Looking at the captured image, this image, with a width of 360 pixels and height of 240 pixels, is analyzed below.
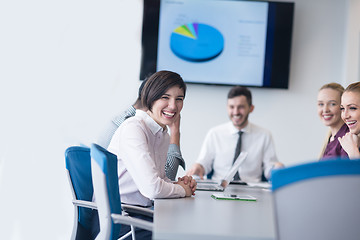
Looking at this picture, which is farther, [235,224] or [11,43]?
[11,43]

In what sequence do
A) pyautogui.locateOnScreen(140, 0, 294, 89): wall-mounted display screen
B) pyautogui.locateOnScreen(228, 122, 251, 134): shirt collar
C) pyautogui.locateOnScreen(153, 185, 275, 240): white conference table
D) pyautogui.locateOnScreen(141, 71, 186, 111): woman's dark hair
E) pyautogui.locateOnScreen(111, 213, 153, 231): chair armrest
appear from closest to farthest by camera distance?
1. pyautogui.locateOnScreen(153, 185, 275, 240): white conference table
2. pyautogui.locateOnScreen(111, 213, 153, 231): chair armrest
3. pyautogui.locateOnScreen(141, 71, 186, 111): woman's dark hair
4. pyautogui.locateOnScreen(228, 122, 251, 134): shirt collar
5. pyautogui.locateOnScreen(140, 0, 294, 89): wall-mounted display screen

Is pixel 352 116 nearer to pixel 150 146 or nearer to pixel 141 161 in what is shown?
pixel 150 146

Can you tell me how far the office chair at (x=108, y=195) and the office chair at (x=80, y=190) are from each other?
0.79 metres

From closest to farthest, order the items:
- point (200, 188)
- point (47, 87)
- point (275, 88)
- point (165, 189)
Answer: point (165, 189) → point (200, 188) → point (47, 87) → point (275, 88)

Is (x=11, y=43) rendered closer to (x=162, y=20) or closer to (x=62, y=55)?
(x=62, y=55)

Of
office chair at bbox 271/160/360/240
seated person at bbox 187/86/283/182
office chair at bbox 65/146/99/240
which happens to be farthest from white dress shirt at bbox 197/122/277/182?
office chair at bbox 271/160/360/240

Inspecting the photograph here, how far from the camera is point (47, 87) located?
207 inches

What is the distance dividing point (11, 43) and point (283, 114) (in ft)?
10.5

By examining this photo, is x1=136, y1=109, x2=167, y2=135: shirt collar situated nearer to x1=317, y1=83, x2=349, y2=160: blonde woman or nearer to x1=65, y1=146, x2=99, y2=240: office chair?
x1=65, y1=146, x2=99, y2=240: office chair

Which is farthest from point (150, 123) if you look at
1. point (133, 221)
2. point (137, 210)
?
point (133, 221)

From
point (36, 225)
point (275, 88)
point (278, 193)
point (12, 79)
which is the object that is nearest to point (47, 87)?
point (12, 79)

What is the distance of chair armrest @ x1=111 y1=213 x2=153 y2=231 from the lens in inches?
71.2

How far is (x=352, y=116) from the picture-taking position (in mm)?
2896

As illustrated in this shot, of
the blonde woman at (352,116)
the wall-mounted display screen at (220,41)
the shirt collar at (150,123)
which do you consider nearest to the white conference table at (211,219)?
the shirt collar at (150,123)
